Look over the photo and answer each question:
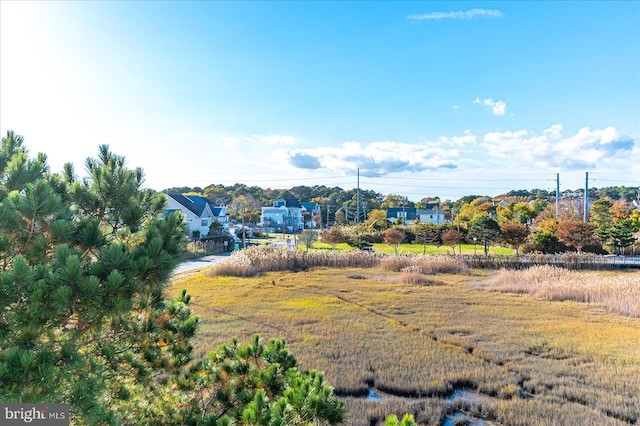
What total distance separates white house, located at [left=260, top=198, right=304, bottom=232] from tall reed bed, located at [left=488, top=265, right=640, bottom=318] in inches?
1433

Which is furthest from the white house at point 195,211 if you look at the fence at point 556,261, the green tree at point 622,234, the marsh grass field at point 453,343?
the green tree at point 622,234

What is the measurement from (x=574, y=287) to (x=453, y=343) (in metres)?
7.89

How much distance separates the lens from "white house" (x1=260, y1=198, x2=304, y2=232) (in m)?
49.9

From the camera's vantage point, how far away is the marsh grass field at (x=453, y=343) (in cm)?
512

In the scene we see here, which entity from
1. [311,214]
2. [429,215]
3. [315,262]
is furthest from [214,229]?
[429,215]

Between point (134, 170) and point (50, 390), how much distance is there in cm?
157

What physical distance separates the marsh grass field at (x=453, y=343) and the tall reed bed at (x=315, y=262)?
2.39 metres

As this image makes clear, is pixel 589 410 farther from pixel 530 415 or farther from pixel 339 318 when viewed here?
pixel 339 318

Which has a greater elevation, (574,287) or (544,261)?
(544,261)

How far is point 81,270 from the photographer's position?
195 centimetres

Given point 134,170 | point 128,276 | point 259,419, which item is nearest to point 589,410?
point 259,419

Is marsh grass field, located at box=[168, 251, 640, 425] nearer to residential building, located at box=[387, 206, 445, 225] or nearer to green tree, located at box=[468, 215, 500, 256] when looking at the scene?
green tree, located at box=[468, 215, 500, 256]

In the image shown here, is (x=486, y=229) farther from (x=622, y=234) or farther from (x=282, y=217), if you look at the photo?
(x=282, y=217)

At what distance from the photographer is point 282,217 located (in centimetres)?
5069
